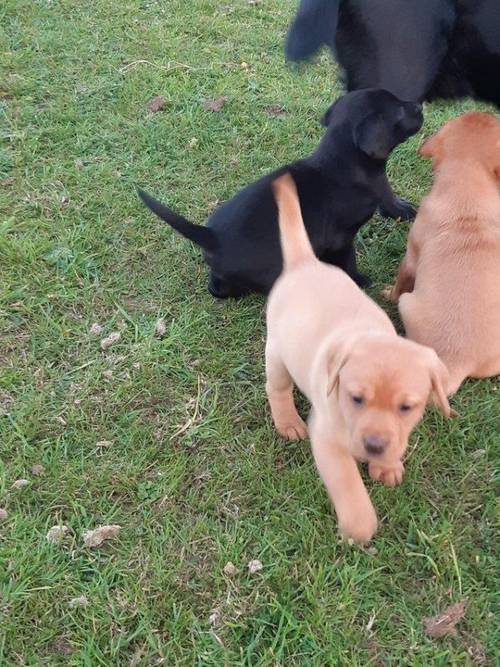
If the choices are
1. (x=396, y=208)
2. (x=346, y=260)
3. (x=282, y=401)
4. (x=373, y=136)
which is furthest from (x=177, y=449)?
(x=396, y=208)

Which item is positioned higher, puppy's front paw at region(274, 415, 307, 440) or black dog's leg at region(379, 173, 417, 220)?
black dog's leg at region(379, 173, 417, 220)

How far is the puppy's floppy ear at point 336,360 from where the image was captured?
197 cm

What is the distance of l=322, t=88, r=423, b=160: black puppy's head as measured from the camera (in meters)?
3.02

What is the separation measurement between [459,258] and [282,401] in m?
0.84

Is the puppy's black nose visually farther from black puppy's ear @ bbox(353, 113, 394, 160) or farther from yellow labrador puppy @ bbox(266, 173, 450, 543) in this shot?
black puppy's ear @ bbox(353, 113, 394, 160)

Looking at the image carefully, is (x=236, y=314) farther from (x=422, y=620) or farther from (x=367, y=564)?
(x=422, y=620)

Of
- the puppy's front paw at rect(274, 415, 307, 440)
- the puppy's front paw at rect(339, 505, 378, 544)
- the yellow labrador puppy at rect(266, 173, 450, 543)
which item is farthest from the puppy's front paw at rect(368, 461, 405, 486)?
the puppy's front paw at rect(274, 415, 307, 440)

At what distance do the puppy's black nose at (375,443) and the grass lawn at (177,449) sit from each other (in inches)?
19.1

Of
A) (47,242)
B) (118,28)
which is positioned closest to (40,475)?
(47,242)

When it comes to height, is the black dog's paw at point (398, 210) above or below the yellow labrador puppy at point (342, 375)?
below

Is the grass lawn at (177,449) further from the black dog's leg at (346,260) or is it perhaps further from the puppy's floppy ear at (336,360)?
the puppy's floppy ear at (336,360)

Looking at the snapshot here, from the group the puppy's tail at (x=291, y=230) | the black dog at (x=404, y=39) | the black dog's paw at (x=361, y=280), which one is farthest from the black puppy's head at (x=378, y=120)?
the puppy's tail at (x=291, y=230)

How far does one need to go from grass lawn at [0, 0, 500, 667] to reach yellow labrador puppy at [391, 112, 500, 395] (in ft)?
0.98

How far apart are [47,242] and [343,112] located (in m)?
1.53
